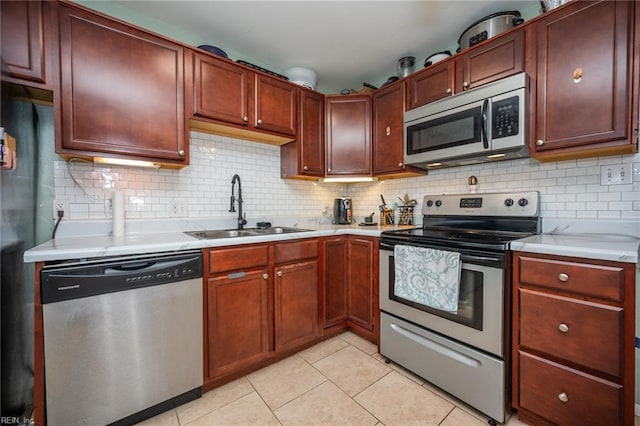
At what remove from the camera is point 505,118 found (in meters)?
1.68

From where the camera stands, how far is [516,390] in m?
1.39

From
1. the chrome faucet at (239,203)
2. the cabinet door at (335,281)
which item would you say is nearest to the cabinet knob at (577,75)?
the cabinet door at (335,281)

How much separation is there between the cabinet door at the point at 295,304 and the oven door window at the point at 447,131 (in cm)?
130

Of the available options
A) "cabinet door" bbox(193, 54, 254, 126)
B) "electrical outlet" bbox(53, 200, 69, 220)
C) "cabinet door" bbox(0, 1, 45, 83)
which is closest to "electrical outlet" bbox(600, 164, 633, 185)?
"cabinet door" bbox(193, 54, 254, 126)

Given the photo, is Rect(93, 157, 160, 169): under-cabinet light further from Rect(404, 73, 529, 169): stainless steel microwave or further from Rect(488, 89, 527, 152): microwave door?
Rect(488, 89, 527, 152): microwave door

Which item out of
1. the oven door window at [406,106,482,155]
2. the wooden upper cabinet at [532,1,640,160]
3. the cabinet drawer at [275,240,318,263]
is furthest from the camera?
the cabinet drawer at [275,240,318,263]

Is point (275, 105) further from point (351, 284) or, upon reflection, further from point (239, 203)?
point (351, 284)

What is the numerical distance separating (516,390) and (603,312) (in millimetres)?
591

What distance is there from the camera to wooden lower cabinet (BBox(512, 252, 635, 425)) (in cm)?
111

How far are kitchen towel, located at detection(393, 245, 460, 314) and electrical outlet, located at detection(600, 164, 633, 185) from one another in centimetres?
105

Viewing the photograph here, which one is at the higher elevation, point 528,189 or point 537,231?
point 528,189

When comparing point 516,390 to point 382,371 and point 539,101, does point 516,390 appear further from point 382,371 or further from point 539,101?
point 539,101

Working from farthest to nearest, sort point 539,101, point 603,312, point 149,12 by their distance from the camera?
1. point 149,12
2. point 539,101
3. point 603,312

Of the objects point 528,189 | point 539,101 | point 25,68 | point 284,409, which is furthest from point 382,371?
point 25,68
